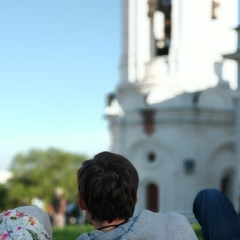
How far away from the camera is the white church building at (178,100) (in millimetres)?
35062

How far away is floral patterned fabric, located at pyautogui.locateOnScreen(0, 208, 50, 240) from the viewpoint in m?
3.98

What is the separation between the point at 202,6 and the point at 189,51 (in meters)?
1.89

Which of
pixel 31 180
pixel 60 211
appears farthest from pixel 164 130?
pixel 31 180

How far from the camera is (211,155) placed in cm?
3544

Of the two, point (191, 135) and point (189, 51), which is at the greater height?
point (189, 51)

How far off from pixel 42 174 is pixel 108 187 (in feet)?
254

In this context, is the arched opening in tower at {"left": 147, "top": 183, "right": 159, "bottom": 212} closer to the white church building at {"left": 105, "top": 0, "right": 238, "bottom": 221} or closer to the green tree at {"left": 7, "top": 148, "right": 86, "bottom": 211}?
the white church building at {"left": 105, "top": 0, "right": 238, "bottom": 221}

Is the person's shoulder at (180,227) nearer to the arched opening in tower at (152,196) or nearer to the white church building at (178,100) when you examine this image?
the white church building at (178,100)

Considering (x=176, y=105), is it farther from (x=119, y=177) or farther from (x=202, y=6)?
(x=119, y=177)

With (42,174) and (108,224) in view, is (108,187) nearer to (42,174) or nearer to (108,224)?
(108,224)

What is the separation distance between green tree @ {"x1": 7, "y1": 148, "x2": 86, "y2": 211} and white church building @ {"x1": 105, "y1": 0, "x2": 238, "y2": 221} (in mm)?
40918

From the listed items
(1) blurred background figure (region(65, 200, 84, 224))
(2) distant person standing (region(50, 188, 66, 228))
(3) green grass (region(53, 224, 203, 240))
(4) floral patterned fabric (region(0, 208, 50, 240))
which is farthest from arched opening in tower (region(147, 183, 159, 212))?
(4) floral patterned fabric (region(0, 208, 50, 240))

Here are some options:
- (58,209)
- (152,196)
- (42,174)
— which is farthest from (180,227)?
(42,174)

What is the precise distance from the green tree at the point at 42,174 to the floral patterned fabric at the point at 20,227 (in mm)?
72134
